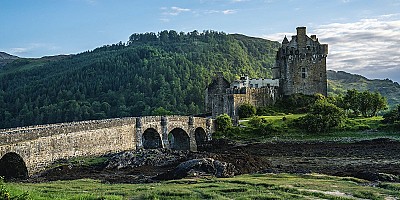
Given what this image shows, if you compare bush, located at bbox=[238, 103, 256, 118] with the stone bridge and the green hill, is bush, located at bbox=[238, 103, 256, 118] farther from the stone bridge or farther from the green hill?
the green hill

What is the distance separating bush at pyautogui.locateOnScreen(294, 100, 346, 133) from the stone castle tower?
753 inches

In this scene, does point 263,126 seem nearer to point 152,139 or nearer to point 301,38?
point 152,139

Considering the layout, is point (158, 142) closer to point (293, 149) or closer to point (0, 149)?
point (293, 149)

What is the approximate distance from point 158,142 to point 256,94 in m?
30.6

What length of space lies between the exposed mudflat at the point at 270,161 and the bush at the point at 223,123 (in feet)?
15.4

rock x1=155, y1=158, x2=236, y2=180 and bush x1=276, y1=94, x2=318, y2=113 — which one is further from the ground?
bush x1=276, y1=94, x2=318, y2=113

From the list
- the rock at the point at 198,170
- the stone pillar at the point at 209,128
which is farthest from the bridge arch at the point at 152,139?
the rock at the point at 198,170

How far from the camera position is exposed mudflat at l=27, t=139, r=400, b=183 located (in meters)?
36.0

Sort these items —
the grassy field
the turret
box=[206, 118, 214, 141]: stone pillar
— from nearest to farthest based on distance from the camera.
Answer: the grassy field
box=[206, 118, 214, 141]: stone pillar
the turret

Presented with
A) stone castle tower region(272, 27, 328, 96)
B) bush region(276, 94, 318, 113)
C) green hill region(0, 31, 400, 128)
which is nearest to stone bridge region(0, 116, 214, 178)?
bush region(276, 94, 318, 113)

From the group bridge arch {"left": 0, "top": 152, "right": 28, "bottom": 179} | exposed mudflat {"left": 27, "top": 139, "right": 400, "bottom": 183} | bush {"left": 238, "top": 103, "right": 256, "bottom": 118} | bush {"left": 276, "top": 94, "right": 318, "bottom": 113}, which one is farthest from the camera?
bush {"left": 276, "top": 94, "right": 318, "bottom": 113}

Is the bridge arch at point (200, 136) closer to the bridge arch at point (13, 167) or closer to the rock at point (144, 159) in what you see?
the rock at point (144, 159)

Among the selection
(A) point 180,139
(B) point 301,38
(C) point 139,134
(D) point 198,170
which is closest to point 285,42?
(B) point 301,38

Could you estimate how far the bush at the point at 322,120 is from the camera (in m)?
67.8
